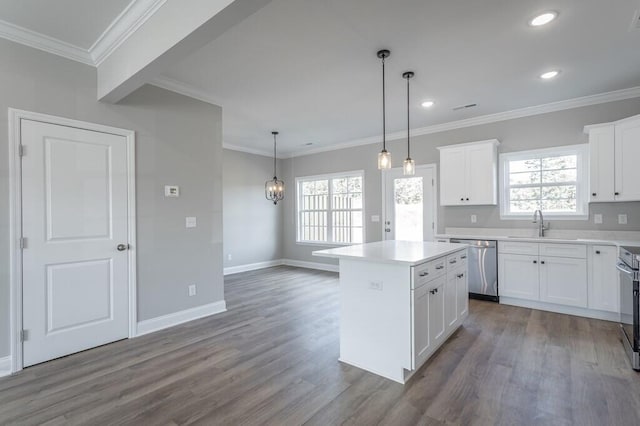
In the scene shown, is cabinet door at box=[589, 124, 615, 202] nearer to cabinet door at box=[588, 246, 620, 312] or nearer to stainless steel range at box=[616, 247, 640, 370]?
cabinet door at box=[588, 246, 620, 312]

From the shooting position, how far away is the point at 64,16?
7.83 ft

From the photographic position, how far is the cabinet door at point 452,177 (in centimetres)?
480

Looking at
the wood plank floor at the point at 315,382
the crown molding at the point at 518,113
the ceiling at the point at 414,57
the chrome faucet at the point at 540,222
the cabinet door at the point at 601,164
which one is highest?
the ceiling at the point at 414,57

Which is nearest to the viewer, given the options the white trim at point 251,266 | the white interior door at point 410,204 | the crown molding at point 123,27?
the crown molding at point 123,27

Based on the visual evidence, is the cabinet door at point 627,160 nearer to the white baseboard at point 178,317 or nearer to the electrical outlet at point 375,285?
the electrical outlet at point 375,285

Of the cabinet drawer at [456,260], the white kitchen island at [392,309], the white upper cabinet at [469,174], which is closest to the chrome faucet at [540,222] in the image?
the white upper cabinet at [469,174]

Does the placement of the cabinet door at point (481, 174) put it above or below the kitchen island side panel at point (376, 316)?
above

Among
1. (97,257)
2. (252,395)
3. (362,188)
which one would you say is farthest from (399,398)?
(362,188)

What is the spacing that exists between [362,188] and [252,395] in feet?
15.6

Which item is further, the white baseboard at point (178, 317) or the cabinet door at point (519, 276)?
the cabinet door at point (519, 276)

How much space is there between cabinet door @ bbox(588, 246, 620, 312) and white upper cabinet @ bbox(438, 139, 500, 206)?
4.34 ft

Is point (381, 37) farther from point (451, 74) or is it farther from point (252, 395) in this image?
point (252, 395)

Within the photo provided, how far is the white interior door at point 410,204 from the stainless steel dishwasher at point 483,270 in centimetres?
96

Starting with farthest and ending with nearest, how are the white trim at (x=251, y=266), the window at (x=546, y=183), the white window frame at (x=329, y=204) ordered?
the white trim at (x=251, y=266)
the white window frame at (x=329, y=204)
the window at (x=546, y=183)
